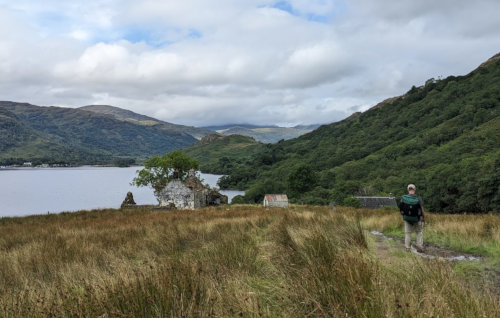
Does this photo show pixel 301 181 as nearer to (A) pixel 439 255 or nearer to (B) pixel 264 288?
(A) pixel 439 255

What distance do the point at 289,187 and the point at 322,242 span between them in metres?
96.5

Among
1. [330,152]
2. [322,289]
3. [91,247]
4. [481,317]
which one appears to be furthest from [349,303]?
[330,152]

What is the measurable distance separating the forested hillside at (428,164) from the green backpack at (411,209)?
1799 inches

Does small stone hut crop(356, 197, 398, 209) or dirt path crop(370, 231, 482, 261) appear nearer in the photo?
dirt path crop(370, 231, 482, 261)

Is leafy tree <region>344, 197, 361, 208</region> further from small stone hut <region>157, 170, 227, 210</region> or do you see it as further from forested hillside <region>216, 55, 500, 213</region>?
small stone hut <region>157, 170, 227, 210</region>

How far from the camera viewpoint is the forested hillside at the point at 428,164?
197 ft

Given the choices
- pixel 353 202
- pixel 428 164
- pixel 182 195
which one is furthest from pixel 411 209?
pixel 428 164

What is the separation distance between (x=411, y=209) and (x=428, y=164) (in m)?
127

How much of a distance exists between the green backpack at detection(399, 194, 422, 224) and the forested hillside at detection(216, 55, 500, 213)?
45.7 meters

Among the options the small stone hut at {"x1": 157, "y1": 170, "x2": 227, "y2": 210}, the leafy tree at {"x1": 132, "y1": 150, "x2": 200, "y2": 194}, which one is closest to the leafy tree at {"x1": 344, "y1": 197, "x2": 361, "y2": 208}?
the small stone hut at {"x1": 157, "y1": 170, "x2": 227, "y2": 210}

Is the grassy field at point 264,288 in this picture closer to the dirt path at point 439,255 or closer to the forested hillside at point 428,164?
the dirt path at point 439,255

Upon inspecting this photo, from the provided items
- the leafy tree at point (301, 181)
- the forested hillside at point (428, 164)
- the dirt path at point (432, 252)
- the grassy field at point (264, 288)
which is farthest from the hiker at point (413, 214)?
the leafy tree at point (301, 181)

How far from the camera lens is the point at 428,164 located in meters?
120

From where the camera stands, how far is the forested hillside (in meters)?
60.1
